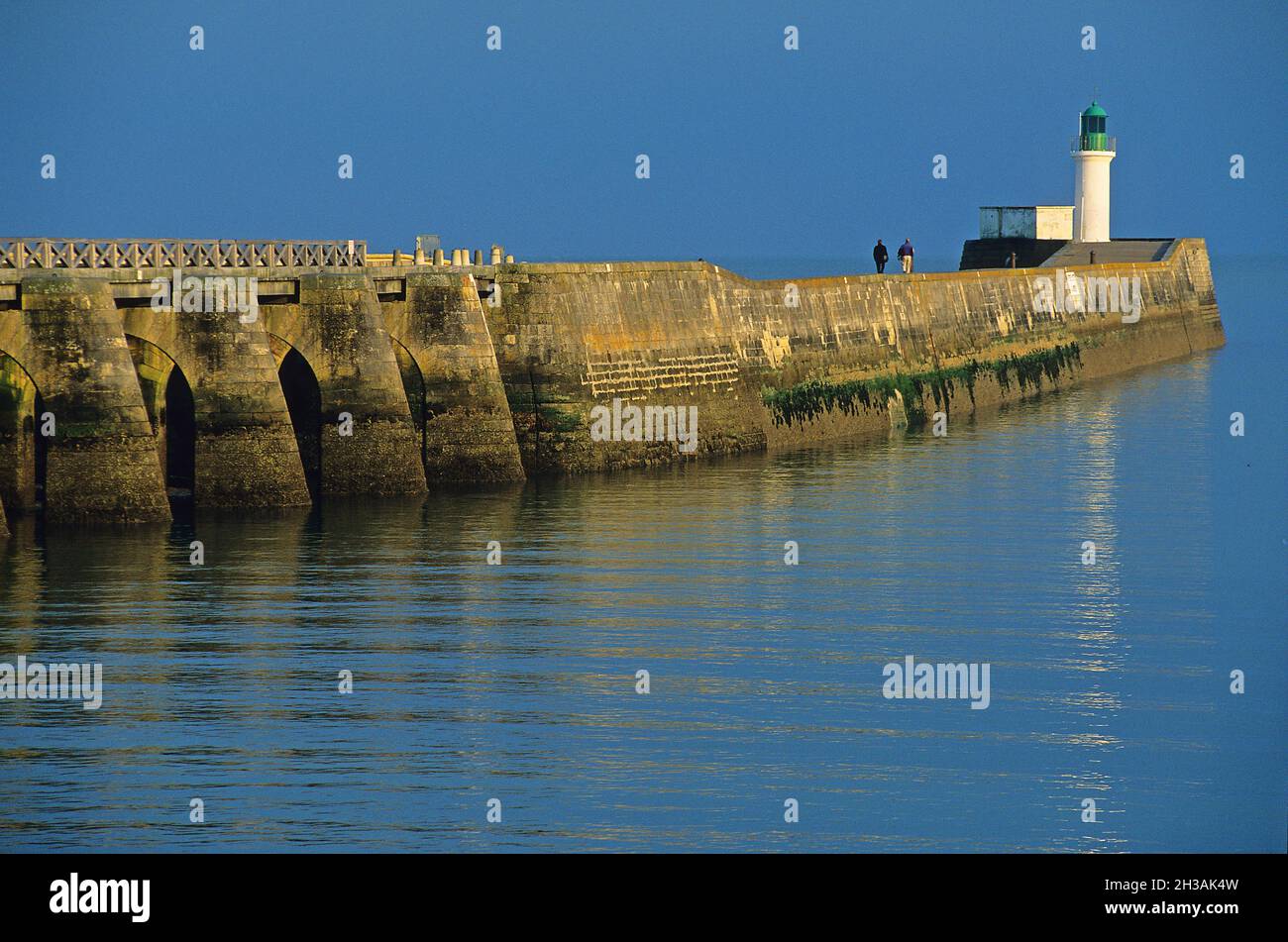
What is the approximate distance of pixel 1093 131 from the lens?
9150cm

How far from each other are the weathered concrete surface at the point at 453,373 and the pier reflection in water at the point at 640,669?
4.89 ft

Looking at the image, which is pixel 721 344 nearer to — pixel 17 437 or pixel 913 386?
pixel 913 386

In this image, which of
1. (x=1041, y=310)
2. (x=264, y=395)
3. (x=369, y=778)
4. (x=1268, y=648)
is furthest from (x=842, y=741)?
(x=1041, y=310)

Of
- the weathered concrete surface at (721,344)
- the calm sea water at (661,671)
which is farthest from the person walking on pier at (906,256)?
the calm sea water at (661,671)

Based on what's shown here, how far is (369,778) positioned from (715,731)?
4.15m

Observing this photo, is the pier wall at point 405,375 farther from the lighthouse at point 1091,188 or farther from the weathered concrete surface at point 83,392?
the lighthouse at point 1091,188

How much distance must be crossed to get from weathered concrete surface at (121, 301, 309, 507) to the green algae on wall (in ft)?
51.0

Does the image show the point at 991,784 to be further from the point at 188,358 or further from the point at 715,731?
the point at 188,358

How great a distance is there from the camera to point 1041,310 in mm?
72562

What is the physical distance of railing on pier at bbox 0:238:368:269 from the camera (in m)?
37.0

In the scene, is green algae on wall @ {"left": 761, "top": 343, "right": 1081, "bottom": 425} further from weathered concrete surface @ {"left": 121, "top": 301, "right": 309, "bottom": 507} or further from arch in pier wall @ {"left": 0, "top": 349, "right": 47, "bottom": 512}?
arch in pier wall @ {"left": 0, "top": 349, "right": 47, "bottom": 512}

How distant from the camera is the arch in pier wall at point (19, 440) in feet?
125

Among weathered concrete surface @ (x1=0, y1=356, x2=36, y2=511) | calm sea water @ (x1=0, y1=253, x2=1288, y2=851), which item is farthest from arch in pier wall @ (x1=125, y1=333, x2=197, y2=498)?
calm sea water @ (x1=0, y1=253, x2=1288, y2=851)
